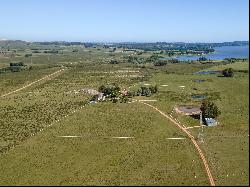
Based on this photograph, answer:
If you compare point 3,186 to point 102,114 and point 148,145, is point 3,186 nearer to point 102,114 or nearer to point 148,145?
point 148,145

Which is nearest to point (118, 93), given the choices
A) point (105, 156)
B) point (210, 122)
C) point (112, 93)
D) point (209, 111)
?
point (112, 93)

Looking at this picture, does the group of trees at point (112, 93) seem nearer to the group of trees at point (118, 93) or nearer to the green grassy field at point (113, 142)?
the group of trees at point (118, 93)

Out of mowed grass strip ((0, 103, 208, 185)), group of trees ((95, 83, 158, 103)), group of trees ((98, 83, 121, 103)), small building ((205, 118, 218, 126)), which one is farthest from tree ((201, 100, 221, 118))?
group of trees ((98, 83, 121, 103))

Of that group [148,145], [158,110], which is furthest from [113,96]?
[148,145]

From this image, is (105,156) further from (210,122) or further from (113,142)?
(210,122)

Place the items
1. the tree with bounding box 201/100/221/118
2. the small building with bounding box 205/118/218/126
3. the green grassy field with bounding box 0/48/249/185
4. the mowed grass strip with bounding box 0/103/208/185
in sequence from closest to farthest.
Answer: the mowed grass strip with bounding box 0/103/208/185 → the green grassy field with bounding box 0/48/249/185 → the small building with bounding box 205/118/218/126 → the tree with bounding box 201/100/221/118

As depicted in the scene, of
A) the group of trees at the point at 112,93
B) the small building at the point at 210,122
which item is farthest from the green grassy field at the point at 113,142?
the group of trees at the point at 112,93

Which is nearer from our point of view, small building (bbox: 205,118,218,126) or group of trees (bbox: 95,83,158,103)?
small building (bbox: 205,118,218,126)

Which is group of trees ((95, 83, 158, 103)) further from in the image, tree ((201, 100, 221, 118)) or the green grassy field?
tree ((201, 100, 221, 118))
